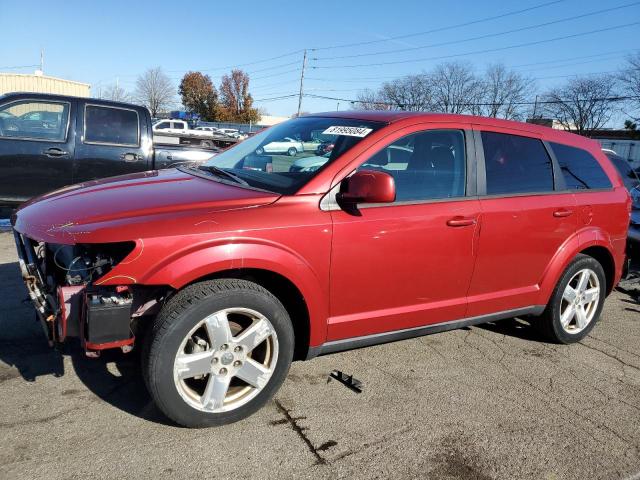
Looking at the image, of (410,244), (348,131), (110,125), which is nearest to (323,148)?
(348,131)

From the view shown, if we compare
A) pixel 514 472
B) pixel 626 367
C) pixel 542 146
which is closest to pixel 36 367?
pixel 514 472

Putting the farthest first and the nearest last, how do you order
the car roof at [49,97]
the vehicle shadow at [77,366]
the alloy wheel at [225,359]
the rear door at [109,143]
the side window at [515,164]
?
1. the rear door at [109,143]
2. the car roof at [49,97]
3. the side window at [515,164]
4. the vehicle shadow at [77,366]
5. the alloy wheel at [225,359]

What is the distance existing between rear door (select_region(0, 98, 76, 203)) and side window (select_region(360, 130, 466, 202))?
5043mm

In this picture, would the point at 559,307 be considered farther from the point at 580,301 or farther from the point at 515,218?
the point at 515,218

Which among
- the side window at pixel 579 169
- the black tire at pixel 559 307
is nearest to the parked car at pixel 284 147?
the side window at pixel 579 169

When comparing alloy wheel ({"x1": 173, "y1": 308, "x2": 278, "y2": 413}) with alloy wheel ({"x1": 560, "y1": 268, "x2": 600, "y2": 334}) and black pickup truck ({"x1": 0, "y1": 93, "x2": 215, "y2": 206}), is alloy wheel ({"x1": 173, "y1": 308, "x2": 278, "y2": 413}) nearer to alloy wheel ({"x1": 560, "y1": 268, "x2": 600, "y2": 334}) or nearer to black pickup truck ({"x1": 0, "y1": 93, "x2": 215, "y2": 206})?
alloy wheel ({"x1": 560, "y1": 268, "x2": 600, "y2": 334})

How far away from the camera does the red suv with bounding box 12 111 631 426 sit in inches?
106

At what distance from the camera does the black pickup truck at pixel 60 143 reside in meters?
6.71

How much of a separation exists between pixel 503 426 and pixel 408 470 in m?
0.81

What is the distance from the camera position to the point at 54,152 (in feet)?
22.4

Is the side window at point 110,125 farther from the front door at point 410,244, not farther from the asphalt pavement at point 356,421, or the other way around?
the front door at point 410,244

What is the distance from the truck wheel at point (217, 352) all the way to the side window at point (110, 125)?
16.5 feet

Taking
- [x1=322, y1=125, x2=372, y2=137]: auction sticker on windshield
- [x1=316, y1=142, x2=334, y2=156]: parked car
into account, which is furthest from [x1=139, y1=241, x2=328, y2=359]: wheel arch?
[x1=322, y1=125, x2=372, y2=137]: auction sticker on windshield

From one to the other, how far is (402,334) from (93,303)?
1.95m
